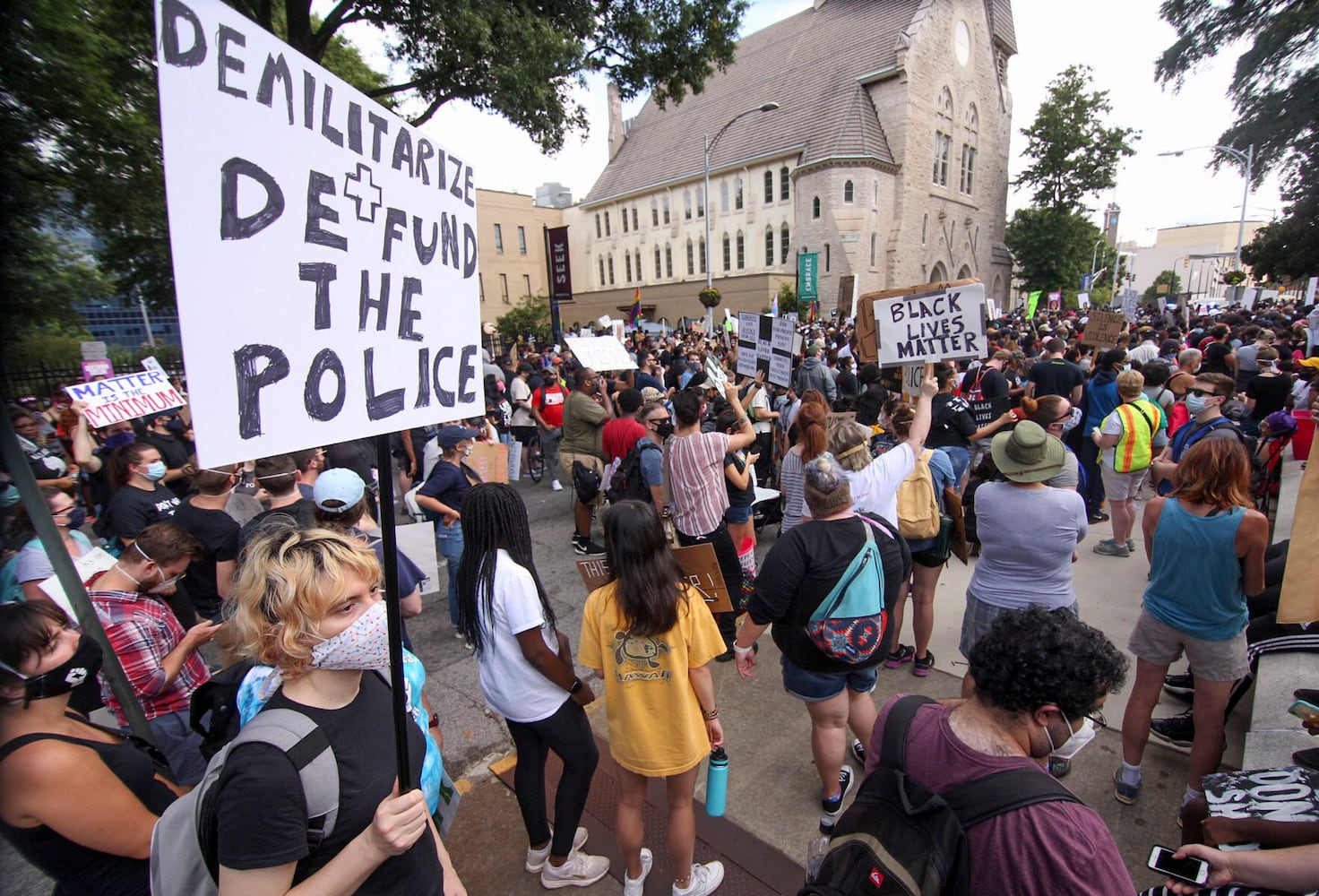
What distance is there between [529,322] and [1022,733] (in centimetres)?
3415

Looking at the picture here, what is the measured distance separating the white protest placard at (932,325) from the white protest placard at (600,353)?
4.20 metres

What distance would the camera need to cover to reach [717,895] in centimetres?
261

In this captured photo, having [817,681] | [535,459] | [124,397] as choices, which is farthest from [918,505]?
[124,397]

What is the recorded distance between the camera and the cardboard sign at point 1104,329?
333 inches

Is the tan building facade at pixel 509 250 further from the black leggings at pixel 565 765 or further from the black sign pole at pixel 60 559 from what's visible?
the black sign pole at pixel 60 559

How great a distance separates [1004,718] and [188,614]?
3942mm

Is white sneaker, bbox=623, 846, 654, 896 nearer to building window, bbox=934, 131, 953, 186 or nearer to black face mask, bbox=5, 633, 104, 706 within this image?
black face mask, bbox=5, 633, 104, 706

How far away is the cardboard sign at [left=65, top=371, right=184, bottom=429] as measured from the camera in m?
6.07

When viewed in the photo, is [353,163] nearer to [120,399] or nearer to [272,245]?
[272,245]

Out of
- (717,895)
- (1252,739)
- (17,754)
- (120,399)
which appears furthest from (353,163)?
(120,399)

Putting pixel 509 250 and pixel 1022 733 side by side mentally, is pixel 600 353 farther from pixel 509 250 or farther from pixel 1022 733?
pixel 509 250

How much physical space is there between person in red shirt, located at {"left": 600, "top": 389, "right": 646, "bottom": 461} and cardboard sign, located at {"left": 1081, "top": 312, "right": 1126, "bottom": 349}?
23.8 feet

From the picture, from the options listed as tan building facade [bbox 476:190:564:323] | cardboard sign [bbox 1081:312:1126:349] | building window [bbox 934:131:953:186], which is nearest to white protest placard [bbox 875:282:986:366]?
cardboard sign [bbox 1081:312:1126:349]

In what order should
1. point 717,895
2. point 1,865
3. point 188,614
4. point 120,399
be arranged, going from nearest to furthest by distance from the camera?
1. point 717,895
2. point 1,865
3. point 188,614
4. point 120,399
